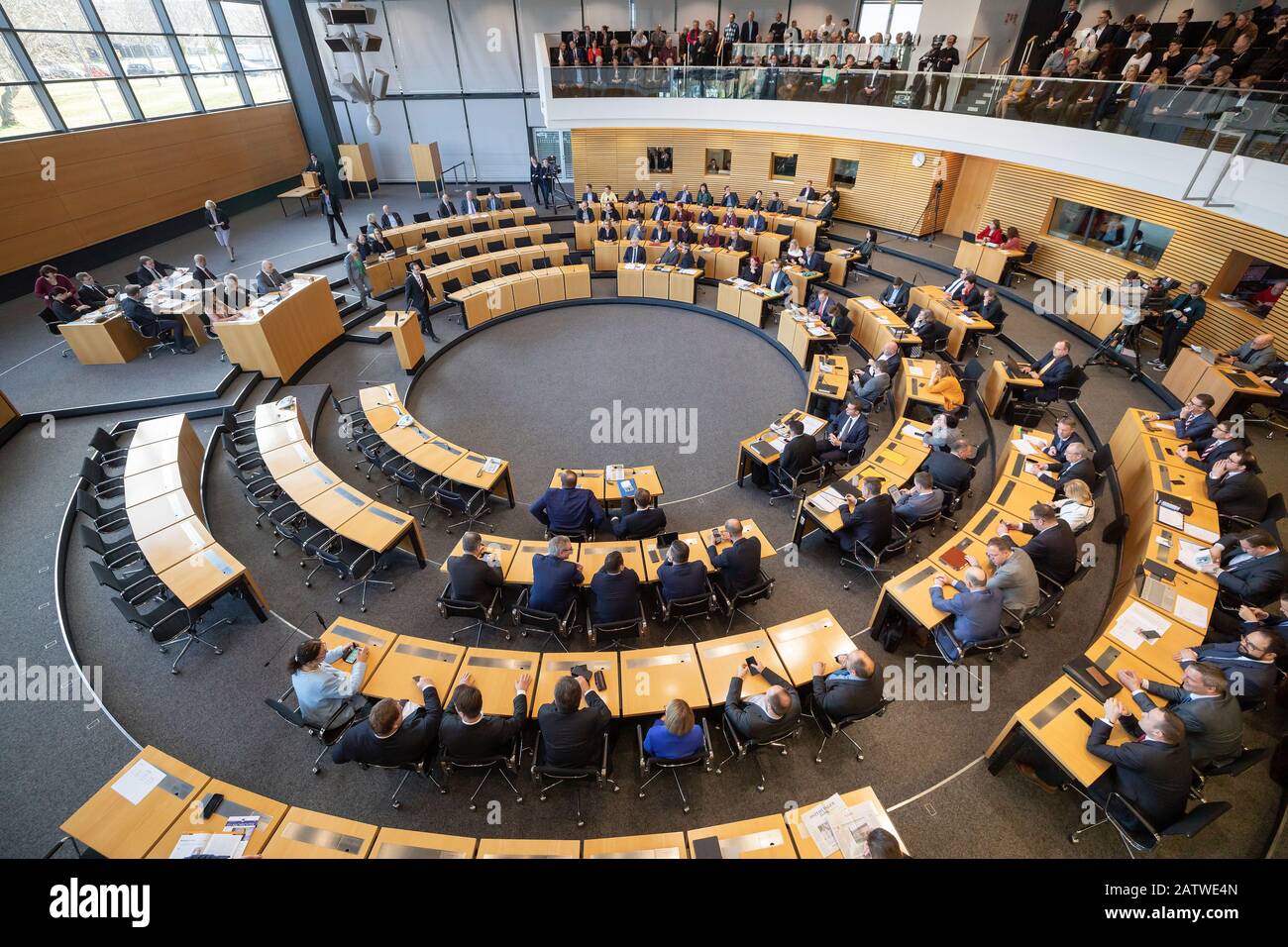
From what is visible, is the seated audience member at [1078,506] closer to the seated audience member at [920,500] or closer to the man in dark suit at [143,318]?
the seated audience member at [920,500]

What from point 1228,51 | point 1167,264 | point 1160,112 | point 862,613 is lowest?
point 862,613

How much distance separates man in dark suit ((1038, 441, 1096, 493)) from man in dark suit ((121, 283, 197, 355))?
1468 centimetres

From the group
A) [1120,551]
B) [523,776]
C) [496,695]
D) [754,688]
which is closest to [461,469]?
[496,695]

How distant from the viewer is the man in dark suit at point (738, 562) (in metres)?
5.98

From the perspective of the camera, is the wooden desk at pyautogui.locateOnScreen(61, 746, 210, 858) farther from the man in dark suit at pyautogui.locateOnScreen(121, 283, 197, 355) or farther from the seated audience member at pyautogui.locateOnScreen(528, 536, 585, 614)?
the man in dark suit at pyautogui.locateOnScreen(121, 283, 197, 355)

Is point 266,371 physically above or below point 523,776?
above

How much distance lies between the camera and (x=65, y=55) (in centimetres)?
1298

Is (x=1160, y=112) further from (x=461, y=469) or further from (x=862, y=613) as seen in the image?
(x=461, y=469)

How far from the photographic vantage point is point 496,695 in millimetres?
4969

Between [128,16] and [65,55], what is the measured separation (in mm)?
2512

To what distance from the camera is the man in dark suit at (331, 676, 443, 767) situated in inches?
170

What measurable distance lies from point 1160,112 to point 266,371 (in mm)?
15935

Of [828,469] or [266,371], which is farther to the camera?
[266,371]
